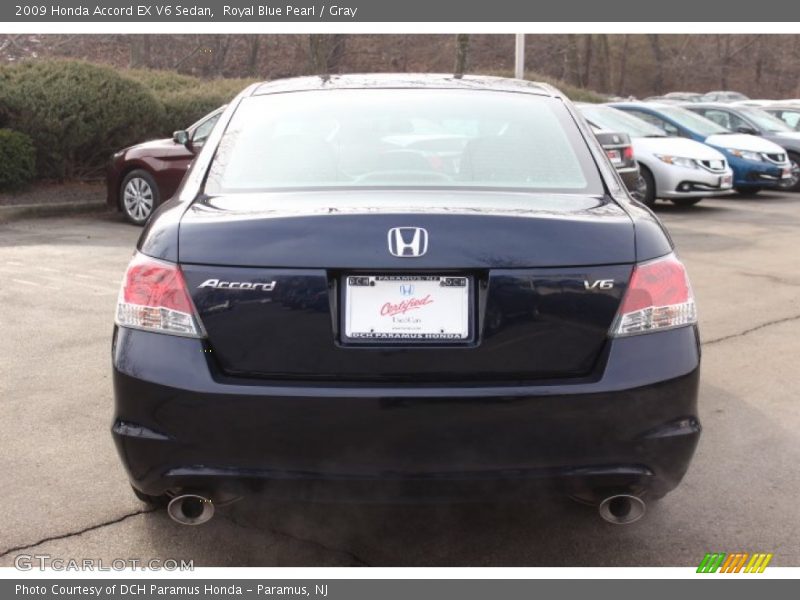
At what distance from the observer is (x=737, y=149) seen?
16375 millimetres

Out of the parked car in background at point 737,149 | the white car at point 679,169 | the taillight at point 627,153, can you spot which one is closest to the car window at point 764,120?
the parked car in background at point 737,149

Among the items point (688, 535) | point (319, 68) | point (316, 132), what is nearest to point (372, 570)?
point (688, 535)

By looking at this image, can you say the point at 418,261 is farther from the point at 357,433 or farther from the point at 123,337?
the point at 123,337

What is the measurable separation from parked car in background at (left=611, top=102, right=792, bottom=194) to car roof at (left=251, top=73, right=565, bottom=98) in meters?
12.4

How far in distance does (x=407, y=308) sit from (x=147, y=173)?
32.5ft

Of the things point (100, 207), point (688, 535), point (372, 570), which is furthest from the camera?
point (100, 207)

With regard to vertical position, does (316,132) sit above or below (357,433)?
above

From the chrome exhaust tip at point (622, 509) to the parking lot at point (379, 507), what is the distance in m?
0.25

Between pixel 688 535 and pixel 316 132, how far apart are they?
1.95 metres

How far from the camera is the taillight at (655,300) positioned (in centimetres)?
295

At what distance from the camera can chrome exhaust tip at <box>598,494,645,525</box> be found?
10.00 ft

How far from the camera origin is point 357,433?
282 centimetres

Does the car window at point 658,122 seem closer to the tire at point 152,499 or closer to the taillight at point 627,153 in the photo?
the taillight at point 627,153

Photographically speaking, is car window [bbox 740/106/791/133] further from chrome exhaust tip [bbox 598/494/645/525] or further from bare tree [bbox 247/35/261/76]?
bare tree [bbox 247/35/261/76]
